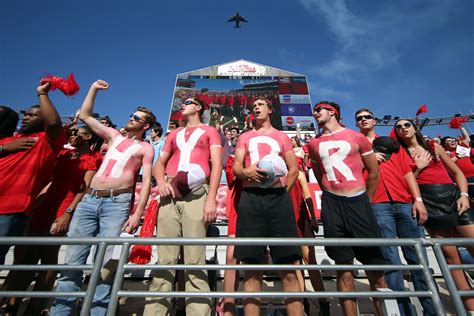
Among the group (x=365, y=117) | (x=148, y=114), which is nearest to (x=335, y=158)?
(x=365, y=117)

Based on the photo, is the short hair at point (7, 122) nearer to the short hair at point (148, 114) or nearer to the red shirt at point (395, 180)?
the short hair at point (148, 114)

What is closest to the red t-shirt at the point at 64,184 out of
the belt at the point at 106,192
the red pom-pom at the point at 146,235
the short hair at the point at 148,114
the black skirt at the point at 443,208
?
the belt at the point at 106,192

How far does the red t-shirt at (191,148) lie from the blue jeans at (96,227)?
687 mm

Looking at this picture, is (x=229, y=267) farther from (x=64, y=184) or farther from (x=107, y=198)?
(x=64, y=184)

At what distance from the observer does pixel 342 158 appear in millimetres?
2727

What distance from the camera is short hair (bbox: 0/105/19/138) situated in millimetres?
2729

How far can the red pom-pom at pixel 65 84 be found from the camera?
8.82ft

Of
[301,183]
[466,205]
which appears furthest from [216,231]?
[466,205]

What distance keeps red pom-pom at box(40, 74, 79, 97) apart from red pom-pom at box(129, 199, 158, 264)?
1.57 meters

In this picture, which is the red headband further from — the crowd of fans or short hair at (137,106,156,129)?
short hair at (137,106,156,129)

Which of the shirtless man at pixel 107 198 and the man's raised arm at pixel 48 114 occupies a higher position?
the man's raised arm at pixel 48 114

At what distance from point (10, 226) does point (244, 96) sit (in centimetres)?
2866

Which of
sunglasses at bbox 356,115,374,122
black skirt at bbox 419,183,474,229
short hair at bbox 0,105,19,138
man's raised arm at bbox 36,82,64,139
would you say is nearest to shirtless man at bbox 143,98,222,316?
man's raised arm at bbox 36,82,64,139

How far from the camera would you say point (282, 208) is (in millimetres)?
2361
